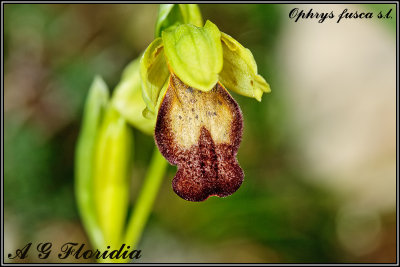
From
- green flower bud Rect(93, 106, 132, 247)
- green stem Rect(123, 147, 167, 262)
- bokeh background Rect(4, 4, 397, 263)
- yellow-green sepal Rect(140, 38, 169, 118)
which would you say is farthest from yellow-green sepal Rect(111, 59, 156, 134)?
bokeh background Rect(4, 4, 397, 263)

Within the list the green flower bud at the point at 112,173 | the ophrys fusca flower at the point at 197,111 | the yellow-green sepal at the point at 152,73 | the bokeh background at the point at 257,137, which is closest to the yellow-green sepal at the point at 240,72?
the ophrys fusca flower at the point at 197,111

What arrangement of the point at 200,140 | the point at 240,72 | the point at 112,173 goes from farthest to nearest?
1. the point at 112,173
2. the point at 240,72
3. the point at 200,140

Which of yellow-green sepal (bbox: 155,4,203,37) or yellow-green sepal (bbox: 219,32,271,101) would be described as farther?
yellow-green sepal (bbox: 155,4,203,37)

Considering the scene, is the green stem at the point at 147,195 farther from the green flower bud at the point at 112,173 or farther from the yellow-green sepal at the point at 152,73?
the yellow-green sepal at the point at 152,73

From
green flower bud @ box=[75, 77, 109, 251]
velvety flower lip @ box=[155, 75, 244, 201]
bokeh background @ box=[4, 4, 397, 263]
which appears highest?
velvety flower lip @ box=[155, 75, 244, 201]

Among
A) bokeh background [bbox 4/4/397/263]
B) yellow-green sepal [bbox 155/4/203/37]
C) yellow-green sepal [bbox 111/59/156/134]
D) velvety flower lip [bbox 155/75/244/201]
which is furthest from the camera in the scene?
bokeh background [bbox 4/4/397/263]

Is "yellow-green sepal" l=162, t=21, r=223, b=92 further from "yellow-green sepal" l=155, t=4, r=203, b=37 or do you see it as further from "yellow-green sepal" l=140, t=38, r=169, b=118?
"yellow-green sepal" l=155, t=4, r=203, b=37

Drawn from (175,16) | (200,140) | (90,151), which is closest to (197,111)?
(200,140)

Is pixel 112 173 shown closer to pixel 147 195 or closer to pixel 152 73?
pixel 147 195
